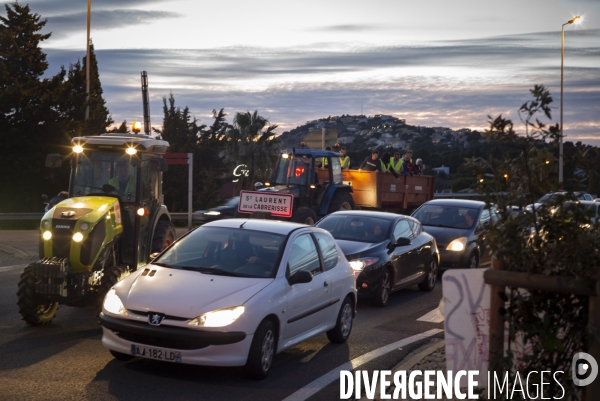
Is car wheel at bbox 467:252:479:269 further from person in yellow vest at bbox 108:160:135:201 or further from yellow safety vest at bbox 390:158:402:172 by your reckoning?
yellow safety vest at bbox 390:158:402:172

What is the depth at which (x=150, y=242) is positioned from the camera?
12008 mm

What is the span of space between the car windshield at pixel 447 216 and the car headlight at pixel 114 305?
10.8m

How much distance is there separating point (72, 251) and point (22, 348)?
160cm

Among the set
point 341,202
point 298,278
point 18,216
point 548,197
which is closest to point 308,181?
point 341,202

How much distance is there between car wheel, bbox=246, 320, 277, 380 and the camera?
7.65m

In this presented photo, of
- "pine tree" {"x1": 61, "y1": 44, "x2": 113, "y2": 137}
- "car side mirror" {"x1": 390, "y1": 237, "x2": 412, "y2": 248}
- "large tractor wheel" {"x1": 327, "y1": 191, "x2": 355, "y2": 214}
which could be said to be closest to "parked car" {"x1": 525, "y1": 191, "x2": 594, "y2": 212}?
"car side mirror" {"x1": 390, "y1": 237, "x2": 412, "y2": 248}

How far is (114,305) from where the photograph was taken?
26.1 ft

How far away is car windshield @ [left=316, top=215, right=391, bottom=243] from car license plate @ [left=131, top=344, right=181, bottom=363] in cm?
671

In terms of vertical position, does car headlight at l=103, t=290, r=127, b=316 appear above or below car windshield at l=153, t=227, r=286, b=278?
below

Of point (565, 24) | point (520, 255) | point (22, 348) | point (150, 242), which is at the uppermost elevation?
point (565, 24)

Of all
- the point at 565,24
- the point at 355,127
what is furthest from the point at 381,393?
the point at 355,127

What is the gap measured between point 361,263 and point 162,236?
3195 millimetres

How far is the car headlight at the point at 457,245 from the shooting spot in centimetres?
1669

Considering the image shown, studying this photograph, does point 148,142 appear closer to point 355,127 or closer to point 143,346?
point 143,346
